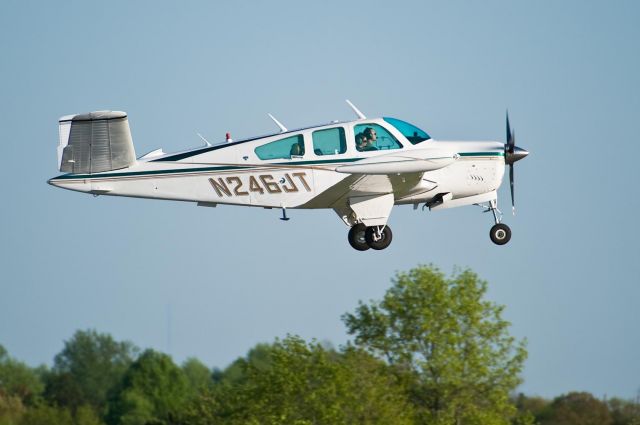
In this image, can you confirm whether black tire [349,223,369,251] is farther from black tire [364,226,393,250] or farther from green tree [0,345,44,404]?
green tree [0,345,44,404]

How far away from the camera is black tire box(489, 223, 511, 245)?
25625 millimetres

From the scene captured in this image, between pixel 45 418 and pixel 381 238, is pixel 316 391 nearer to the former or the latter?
pixel 381 238

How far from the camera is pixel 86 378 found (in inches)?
4006

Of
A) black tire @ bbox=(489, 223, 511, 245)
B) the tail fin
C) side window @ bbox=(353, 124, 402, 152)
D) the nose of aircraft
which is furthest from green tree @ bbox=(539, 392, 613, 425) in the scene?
the tail fin

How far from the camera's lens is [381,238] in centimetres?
2467

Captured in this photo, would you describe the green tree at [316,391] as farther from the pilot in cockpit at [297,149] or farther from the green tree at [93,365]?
the green tree at [93,365]

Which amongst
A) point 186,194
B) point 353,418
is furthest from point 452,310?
point 186,194

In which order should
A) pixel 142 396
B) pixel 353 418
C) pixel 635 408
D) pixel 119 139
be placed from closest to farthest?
pixel 119 139 → pixel 353 418 → pixel 635 408 → pixel 142 396

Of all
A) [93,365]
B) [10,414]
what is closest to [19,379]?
[93,365]

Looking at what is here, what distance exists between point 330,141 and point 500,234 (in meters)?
4.52

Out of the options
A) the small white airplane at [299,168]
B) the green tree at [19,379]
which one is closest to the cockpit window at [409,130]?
the small white airplane at [299,168]

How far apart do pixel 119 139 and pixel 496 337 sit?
18.2m

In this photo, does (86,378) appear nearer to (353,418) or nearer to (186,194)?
(353,418)

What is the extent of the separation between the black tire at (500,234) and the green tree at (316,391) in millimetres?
9922
